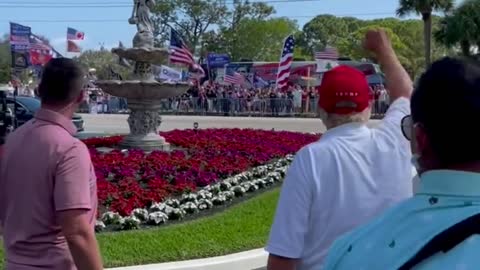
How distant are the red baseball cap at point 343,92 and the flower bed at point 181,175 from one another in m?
5.78

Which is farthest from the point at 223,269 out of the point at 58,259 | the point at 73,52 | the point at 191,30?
the point at 191,30

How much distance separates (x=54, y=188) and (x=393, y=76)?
1.52 meters

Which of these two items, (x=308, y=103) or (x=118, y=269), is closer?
(x=118, y=269)

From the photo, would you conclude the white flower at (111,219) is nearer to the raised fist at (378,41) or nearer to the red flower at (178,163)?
the red flower at (178,163)

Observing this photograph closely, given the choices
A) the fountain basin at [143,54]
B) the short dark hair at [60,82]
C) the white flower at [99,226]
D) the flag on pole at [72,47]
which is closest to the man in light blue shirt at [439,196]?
the short dark hair at [60,82]

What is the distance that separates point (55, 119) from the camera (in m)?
3.42

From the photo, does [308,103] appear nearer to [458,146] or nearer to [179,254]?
[179,254]

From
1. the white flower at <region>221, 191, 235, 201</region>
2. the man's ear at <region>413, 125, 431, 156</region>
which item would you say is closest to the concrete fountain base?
the white flower at <region>221, 191, 235, 201</region>

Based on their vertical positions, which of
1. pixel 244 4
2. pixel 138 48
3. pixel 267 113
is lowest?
pixel 267 113

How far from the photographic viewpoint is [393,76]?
140 inches

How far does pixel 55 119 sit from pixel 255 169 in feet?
32.2

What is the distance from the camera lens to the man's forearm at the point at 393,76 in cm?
353

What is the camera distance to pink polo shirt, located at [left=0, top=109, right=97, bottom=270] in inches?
131

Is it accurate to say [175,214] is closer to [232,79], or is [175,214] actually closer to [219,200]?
[219,200]
